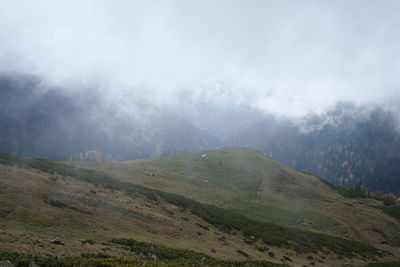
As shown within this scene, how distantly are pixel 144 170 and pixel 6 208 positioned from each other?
70060 mm

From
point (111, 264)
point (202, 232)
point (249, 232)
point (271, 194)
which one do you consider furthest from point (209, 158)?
point (111, 264)

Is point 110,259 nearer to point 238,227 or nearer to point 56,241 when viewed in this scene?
point 56,241

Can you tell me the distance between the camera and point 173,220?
40.9 metres

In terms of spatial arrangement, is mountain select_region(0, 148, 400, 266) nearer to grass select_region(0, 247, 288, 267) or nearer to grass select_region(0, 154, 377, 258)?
grass select_region(0, 247, 288, 267)

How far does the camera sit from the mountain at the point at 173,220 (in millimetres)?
22297

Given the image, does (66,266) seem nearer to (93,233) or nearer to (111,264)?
(111,264)

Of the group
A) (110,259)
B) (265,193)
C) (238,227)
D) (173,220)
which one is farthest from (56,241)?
(265,193)

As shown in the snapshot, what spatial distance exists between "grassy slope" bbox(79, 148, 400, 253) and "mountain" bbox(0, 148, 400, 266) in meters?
0.50

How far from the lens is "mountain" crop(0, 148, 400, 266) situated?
22.3 metres

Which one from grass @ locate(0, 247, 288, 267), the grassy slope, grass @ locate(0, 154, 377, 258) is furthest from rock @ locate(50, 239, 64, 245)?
the grassy slope

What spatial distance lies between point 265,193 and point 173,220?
2709 inches

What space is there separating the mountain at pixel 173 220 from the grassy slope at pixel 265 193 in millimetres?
504

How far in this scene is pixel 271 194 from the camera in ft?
335

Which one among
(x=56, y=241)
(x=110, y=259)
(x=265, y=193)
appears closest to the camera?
(x=110, y=259)
